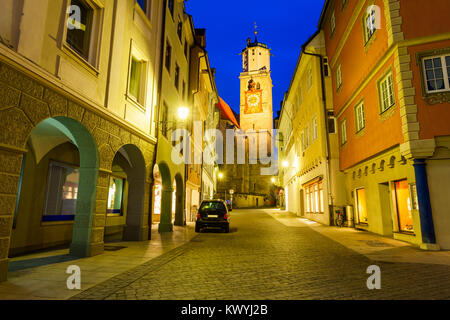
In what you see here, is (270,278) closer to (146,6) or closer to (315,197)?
(146,6)

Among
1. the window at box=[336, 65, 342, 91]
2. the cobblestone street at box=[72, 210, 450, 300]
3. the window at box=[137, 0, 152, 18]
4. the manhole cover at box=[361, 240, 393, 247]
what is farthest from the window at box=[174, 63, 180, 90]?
the manhole cover at box=[361, 240, 393, 247]

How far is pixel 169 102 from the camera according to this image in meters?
14.8

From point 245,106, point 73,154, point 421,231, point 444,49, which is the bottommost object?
point 421,231

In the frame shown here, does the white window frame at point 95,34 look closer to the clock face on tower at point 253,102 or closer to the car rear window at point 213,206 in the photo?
the car rear window at point 213,206

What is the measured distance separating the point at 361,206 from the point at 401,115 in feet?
23.3

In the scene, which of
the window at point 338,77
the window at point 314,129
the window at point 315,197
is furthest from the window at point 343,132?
the window at point 315,197

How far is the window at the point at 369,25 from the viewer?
12281 mm

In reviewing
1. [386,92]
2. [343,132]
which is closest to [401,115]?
[386,92]

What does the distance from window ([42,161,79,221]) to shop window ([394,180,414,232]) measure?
1309 centimetres

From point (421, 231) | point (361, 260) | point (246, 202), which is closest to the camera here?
point (361, 260)

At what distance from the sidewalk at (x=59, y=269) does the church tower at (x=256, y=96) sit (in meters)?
58.7
